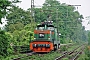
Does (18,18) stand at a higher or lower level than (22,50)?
higher

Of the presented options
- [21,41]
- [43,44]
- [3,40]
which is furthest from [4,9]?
[21,41]

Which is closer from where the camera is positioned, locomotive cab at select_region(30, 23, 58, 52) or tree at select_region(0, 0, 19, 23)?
tree at select_region(0, 0, 19, 23)

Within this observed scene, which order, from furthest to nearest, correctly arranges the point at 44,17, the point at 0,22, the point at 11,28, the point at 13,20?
the point at 44,17, the point at 13,20, the point at 11,28, the point at 0,22

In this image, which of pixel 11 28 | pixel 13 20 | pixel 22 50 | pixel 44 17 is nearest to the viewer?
pixel 22 50

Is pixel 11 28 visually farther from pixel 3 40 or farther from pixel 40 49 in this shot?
pixel 3 40

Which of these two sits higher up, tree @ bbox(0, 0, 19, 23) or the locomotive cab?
tree @ bbox(0, 0, 19, 23)

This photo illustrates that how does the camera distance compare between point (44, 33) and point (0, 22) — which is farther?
point (44, 33)

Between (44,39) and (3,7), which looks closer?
(3,7)

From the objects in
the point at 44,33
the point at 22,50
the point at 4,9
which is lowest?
the point at 22,50

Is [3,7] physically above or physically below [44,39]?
above

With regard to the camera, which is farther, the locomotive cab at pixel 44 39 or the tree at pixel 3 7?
the locomotive cab at pixel 44 39

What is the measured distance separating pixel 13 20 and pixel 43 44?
2991cm

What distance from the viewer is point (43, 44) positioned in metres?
29.7

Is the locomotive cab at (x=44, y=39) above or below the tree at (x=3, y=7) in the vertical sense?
below
